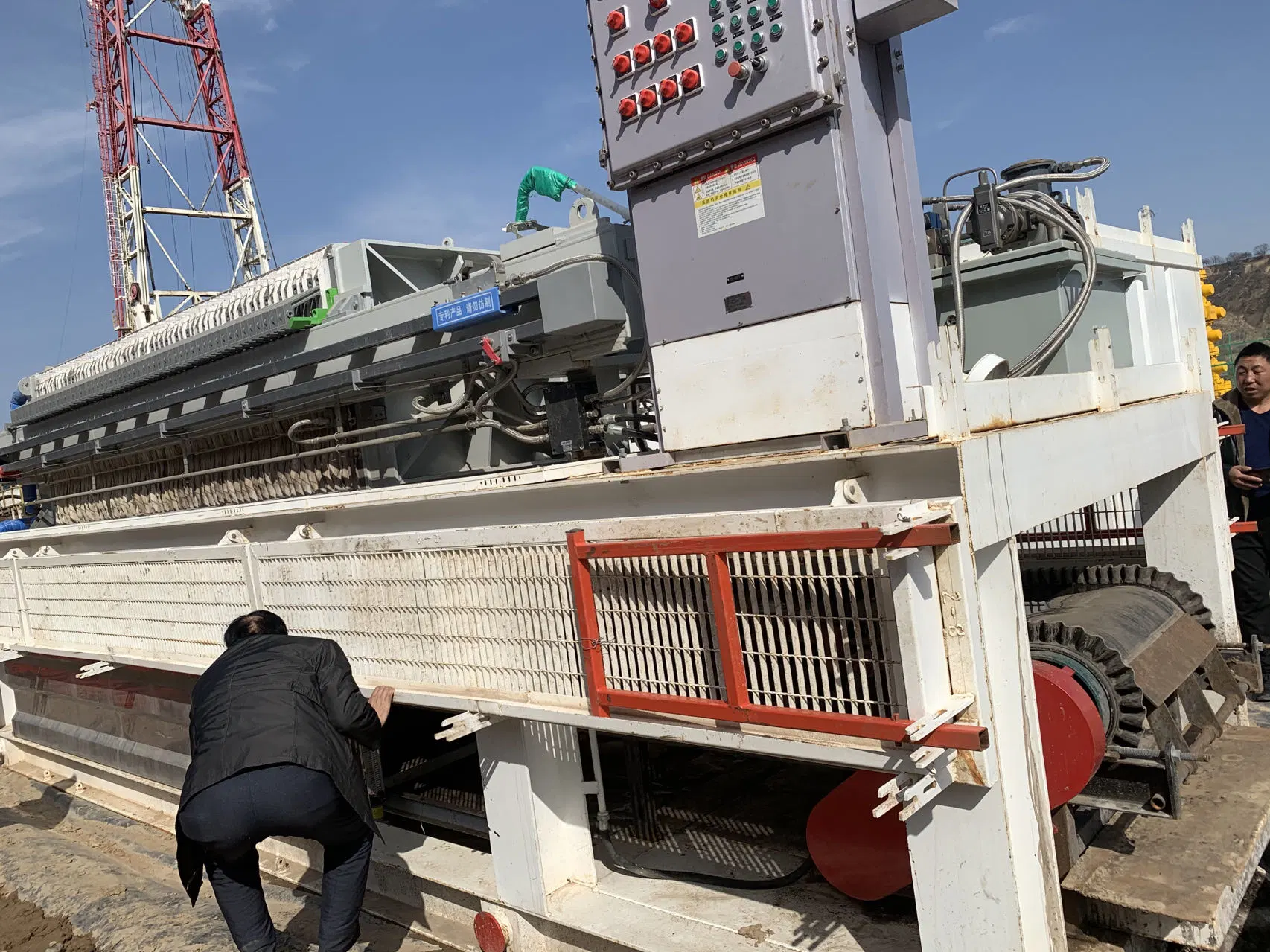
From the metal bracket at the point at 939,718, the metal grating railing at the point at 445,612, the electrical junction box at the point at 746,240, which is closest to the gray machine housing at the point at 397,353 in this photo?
the electrical junction box at the point at 746,240

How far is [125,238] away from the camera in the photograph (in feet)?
45.1

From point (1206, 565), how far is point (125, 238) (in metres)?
14.5

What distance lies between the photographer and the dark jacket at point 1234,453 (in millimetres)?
4578

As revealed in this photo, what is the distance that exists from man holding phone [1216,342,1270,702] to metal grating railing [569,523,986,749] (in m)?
3.30

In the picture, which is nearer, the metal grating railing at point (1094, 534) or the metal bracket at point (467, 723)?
the metal bracket at point (467, 723)

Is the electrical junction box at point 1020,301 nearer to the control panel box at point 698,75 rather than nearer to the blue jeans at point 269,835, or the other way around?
the control panel box at point 698,75

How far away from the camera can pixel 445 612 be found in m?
3.04

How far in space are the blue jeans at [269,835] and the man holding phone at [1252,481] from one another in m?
4.21

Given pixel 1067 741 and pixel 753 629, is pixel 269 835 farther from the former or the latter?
pixel 1067 741

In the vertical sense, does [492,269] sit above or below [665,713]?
above

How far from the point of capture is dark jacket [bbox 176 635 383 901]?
2656mm

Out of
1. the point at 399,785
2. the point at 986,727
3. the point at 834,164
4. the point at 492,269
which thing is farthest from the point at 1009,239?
the point at 399,785

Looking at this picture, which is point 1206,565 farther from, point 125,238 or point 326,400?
point 125,238

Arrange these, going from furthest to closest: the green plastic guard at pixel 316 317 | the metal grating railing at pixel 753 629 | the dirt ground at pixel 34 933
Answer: the green plastic guard at pixel 316 317 < the dirt ground at pixel 34 933 < the metal grating railing at pixel 753 629
